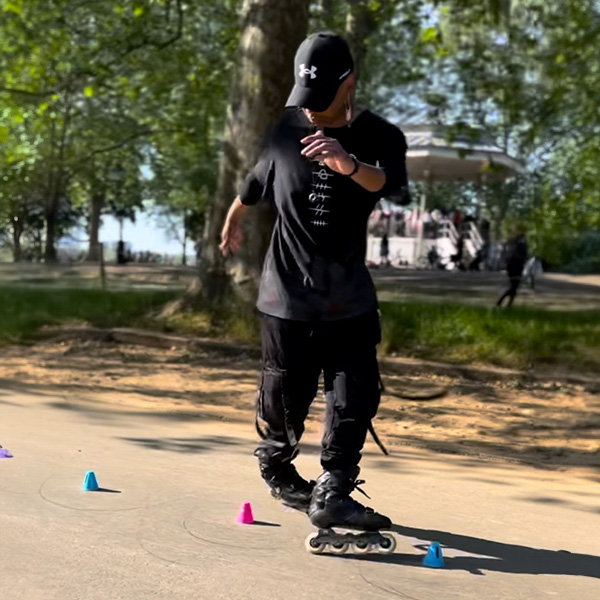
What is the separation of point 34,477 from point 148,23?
1384 centimetres

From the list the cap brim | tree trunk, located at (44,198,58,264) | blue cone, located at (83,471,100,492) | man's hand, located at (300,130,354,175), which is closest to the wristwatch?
man's hand, located at (300,130,354,175)

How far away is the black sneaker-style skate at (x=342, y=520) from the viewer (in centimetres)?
346

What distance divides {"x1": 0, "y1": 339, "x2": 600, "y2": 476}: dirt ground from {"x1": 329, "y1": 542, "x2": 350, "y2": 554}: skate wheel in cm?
216

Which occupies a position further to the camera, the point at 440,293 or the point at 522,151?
the point at 522,151

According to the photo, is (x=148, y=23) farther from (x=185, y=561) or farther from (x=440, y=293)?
(x=185, y=561)

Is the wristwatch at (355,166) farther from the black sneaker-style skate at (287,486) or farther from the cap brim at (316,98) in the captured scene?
the black sneaker-style skate at (287,486)

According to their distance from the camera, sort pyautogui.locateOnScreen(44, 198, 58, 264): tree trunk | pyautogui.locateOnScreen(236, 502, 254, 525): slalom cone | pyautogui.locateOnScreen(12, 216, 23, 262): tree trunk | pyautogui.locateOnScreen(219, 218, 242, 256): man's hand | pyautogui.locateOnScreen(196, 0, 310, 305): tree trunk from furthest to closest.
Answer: pyautogui.locateOnScreen(12, 216, 23, 262): tree trunk
pyautogui.locateOnScreen(44, 198, 58, 264): tree trunk
pyautogui.locateOnScreen(196, 0, 310, 305): tree trunk
pyautogui.locateOnScreen(219, 218, 242, 256): man's hand
pyautogui.locateOnScreen(236, 502, 254, 525): slalom cone

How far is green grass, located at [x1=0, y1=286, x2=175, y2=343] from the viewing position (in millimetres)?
12586

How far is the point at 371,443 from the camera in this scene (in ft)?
20.2

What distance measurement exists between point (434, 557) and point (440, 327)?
8486mm

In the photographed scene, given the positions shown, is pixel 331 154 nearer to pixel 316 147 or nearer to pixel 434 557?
pixel 316 147

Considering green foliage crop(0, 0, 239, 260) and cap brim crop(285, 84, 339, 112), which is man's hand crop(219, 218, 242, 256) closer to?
cap brim crop(285, 84, 339, 112)

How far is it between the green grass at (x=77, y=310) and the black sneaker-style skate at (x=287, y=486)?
8.70 meters

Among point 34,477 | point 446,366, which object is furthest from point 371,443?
point 446,366
